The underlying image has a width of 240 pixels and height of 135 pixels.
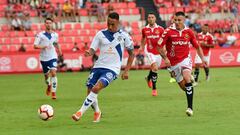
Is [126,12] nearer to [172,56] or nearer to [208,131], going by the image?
[172,56]

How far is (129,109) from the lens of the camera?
1630cm

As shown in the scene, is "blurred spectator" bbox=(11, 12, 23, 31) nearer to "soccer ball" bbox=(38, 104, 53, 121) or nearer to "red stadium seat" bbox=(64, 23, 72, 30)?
"red stadium seat" bbox=(64, 23, 72, 30)

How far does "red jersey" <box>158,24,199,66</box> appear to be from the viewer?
1574cm

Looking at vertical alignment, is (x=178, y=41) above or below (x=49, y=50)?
above

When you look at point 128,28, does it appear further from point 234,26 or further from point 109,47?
point 109,47

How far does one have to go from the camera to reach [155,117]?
573 inches

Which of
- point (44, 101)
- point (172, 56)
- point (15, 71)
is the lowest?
point (15, 71)

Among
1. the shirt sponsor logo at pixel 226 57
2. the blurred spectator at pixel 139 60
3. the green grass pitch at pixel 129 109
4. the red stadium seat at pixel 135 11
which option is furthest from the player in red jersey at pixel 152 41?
the red stadium seat at pixel 135 11

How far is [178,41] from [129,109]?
2.13 m

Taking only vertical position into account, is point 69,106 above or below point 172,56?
below

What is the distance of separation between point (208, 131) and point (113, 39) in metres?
3.11

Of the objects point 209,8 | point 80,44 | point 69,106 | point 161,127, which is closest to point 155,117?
point 161,127

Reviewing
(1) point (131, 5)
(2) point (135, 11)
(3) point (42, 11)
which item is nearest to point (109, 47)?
(3) point (42, 11)

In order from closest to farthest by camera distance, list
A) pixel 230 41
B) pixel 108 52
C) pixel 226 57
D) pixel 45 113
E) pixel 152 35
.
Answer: pixel 45 113 → pixel 108 52 → pixel 152 35 → pixel 226 57 → pixel 230 41
